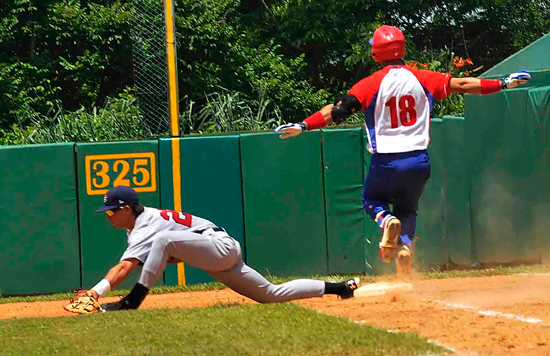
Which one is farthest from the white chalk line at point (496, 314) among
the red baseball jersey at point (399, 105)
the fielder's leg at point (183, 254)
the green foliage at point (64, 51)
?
the green foliage at point (64, 51)

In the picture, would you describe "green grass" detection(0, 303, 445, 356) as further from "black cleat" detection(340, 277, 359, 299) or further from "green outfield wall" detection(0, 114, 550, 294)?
"green outfield wall" detection(0, 114, 550, 294)

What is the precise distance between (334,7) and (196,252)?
15644 mm

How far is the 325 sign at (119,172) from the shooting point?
424 inches

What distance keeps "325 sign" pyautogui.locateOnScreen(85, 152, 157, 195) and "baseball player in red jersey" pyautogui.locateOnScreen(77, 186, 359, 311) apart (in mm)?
3841

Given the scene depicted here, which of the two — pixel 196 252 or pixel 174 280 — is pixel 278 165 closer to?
pixel 174 280

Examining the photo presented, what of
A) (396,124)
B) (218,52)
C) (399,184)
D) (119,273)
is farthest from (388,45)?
(218,52)

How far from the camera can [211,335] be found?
5.85 metres

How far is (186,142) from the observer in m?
10.9

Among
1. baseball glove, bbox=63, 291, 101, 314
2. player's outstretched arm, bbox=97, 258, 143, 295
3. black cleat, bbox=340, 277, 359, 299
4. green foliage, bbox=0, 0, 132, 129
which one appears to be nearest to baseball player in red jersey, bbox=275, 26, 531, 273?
Answer: black cleat, bbox=340, 277, 359, 299

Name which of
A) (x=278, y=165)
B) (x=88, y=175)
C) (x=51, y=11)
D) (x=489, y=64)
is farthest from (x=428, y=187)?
(x=489, y=64)

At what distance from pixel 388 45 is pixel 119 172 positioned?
4.27 metres

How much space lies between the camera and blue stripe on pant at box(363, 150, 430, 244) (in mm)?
7469

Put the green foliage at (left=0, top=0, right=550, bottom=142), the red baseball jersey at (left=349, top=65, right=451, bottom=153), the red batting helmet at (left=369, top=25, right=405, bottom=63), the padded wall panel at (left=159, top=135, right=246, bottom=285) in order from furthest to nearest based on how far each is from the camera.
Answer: the green foliage at (left=0, top=0, right=550, bottom=142), the padded wall panel at (left=159, top=135, right=246, bottom=285), the red batting helmet at (left=369, top=25, right=405, bottom=63), the red baseball jersey at (left=349, top=65, right=451, bottom=153)

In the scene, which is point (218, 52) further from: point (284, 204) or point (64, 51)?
point (284, 204)
